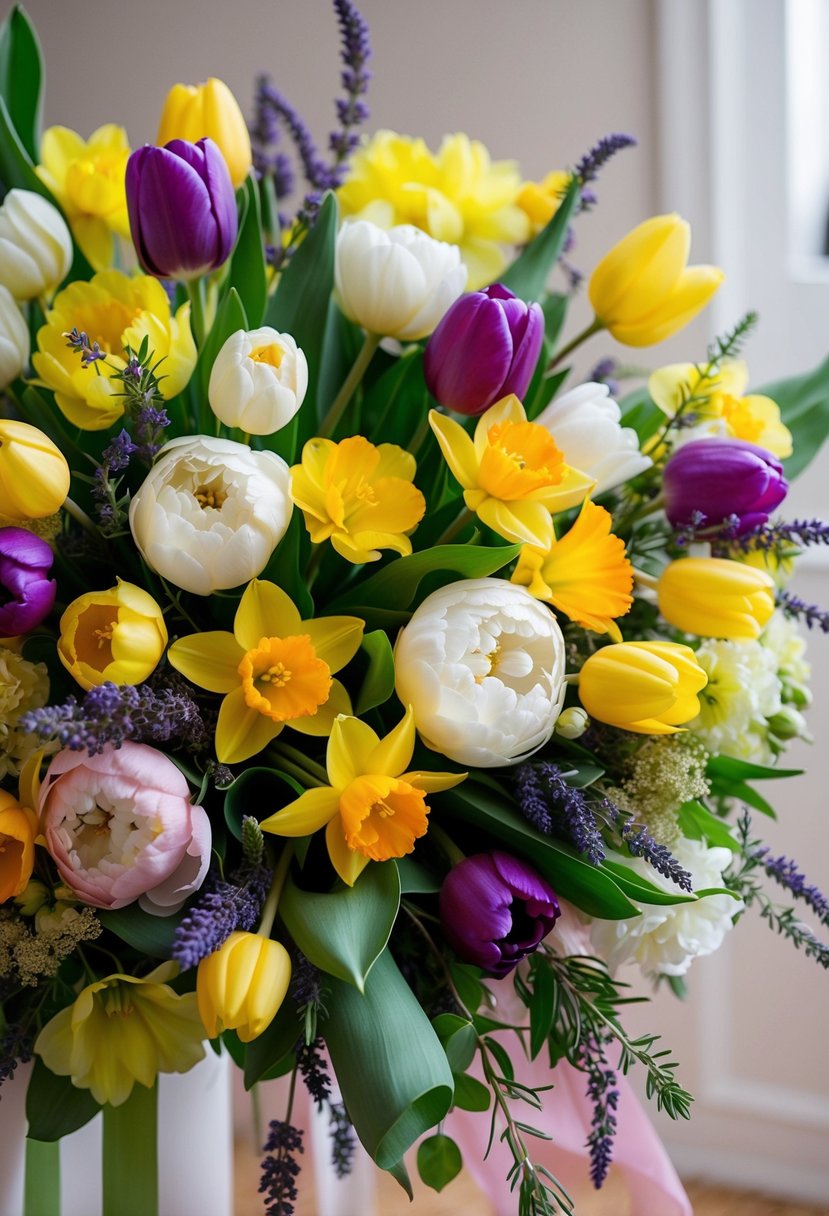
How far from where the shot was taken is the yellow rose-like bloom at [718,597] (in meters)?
0.49

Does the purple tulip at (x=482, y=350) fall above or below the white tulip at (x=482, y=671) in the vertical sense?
above

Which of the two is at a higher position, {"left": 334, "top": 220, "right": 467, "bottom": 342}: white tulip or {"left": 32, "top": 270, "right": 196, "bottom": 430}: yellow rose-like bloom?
{"left": 334, "top": 220, "right": 467, "bottom": 342}: white tulip

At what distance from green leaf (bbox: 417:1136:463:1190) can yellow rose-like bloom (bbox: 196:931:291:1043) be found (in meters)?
0.16

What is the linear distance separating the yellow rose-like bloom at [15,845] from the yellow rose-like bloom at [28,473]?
0.11 m

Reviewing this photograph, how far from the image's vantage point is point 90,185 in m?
0.55

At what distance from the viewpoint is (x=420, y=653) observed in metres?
0.42

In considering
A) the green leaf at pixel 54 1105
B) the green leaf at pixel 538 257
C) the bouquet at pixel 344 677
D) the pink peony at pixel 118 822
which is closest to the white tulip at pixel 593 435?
the bouquet at pixel 344 677

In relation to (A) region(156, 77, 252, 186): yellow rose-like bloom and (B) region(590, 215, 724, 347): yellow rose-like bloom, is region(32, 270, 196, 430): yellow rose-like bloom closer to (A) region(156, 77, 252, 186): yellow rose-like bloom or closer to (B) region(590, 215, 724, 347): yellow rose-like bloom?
(A) region(156, 77, 252, 186): yellow rose-like bloom

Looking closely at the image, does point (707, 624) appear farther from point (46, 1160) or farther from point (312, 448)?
point (46, 1160)

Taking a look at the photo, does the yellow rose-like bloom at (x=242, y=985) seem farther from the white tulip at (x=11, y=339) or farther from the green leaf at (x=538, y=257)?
the green leaf at (x=538, y=257)

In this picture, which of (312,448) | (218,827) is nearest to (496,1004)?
(218,827)

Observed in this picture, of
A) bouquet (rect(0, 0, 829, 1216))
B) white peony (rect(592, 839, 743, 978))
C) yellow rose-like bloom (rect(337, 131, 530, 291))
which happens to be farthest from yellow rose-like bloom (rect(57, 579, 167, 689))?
yellow rose-like bloom (rect(337, 131, 530, 291))

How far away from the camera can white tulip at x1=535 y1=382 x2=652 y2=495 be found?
1.59 feet

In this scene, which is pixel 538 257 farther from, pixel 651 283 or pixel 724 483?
pixel 724 483
